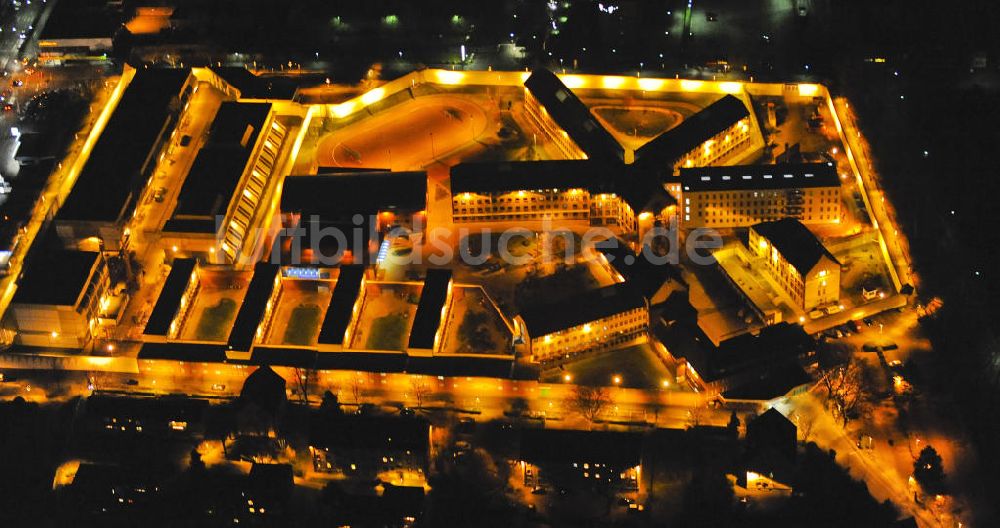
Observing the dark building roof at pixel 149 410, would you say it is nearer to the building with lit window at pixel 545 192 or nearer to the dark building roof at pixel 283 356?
the dark building roof at pixel 283 356

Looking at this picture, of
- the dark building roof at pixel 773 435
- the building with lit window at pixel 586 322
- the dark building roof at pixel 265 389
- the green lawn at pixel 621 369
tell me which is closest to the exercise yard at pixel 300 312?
the dark building roof at pixel 265 389

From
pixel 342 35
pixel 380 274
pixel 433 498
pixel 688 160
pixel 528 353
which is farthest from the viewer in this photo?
pixel 342 35

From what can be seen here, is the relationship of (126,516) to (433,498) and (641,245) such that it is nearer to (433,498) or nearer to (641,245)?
(433,498)

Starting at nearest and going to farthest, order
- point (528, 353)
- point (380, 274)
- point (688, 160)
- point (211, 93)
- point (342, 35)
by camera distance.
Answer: point (528, 353)
point (380, 274)
point (688, 160)
point (211, 93)
point (342, 35)

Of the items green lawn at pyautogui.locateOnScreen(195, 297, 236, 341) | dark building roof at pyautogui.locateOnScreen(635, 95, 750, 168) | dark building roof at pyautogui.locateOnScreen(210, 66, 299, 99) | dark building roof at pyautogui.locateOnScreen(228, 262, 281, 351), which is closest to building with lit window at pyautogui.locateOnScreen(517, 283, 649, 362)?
dark building roof at pyautogui.locateOnScreen(635, 95, 750, 168)

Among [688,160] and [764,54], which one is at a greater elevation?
[764,54]

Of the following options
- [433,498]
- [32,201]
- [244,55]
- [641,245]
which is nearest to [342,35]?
[244,55]

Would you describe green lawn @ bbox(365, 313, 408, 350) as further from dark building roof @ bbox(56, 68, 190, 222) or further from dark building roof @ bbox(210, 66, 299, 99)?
dark building roof @ bbox(210, 66, 299, 99)
